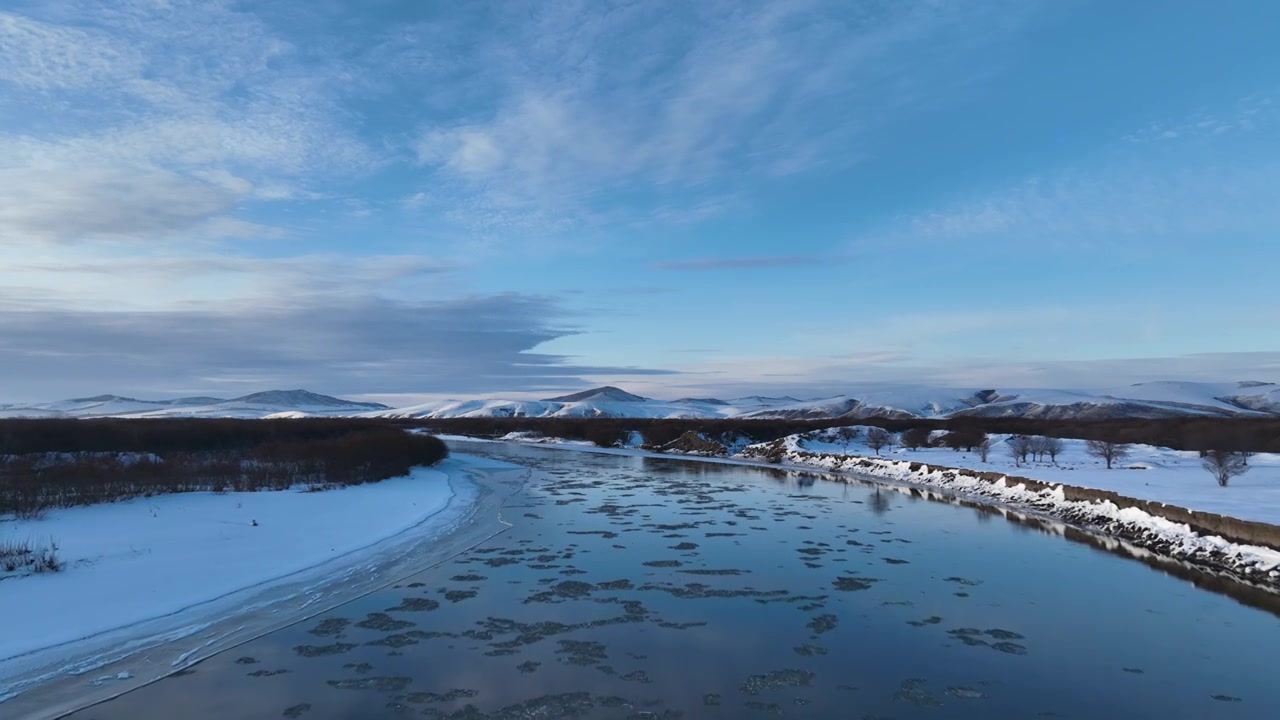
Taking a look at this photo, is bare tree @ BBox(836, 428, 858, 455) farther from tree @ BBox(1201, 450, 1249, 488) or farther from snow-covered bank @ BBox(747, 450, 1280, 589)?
tree @ BBox(1201, 450, 1249, 488)

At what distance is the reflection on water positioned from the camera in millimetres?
6773

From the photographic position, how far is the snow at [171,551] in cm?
876

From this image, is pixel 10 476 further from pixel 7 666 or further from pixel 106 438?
pixel 106 438

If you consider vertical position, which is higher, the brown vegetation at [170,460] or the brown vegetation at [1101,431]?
the brown vegetation at [170,460]

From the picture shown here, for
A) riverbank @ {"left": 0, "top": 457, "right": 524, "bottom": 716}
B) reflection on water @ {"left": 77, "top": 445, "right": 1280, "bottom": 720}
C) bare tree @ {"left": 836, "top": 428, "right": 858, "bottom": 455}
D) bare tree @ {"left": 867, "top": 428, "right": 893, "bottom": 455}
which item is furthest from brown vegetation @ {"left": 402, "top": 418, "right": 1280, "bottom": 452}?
riverbank @ {"left": 0, "top": 457, "right": 524, "bottom": 716}

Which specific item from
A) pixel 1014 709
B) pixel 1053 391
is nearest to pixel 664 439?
pixel 1014 709

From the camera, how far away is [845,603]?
10352 millimetres

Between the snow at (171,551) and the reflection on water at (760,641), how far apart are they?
2123 mm

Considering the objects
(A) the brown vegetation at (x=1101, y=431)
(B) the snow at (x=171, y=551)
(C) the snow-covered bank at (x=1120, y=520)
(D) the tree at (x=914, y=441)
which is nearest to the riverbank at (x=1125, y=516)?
(C) the snow-covered bank at (x=1120, y=520)

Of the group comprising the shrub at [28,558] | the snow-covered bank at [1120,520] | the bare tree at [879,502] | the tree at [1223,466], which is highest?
the shrub at [28,558]

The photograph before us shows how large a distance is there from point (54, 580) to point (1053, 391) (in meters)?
164

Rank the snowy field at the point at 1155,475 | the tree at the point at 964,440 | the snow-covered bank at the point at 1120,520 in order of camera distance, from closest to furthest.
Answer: the snow-covered bank at the point at 1120,520 → the snowy field at the point at 1155,475 → the tree at the point at 964,440

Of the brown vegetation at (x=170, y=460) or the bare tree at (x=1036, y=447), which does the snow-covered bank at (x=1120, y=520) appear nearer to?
the bare tree at (x=1036, y=447)

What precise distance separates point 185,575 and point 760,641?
8.69 meters
